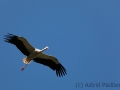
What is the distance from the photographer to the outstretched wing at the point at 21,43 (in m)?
38.9

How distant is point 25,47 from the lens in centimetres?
3931

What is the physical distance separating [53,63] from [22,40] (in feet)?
7.11

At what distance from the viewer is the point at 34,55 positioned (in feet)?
129

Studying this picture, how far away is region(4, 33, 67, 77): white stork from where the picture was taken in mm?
38969

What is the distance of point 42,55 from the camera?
1563 inches

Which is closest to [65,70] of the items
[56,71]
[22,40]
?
[56,71]

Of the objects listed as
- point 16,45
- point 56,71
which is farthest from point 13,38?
point 56,71

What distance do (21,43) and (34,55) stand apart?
93 centimetres

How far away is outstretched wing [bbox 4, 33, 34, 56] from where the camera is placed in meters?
38.9

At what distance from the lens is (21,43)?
128 ft

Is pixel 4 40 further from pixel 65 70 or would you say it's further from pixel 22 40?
pixel 65 70

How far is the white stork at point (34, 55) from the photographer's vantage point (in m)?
39.0

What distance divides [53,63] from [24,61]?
1.59 meters

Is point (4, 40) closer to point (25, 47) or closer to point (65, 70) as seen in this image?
point (25, 47)
